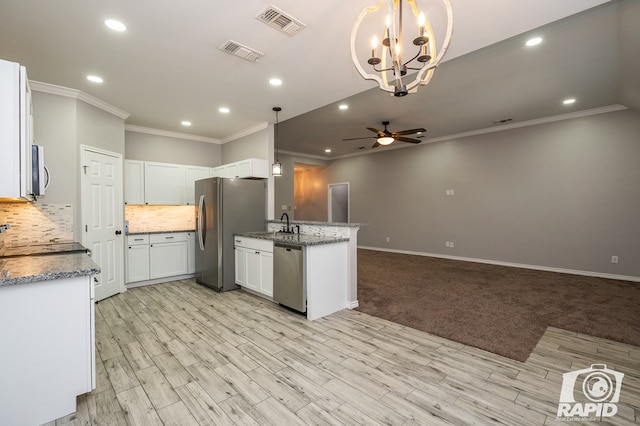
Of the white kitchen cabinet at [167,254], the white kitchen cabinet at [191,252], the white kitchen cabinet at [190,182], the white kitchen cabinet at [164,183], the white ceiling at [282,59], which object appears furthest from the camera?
the white kitchen cabinet at [190,182]

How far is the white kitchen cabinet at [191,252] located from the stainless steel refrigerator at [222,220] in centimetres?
42

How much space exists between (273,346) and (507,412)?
185 cm

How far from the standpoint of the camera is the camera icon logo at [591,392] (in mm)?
1833

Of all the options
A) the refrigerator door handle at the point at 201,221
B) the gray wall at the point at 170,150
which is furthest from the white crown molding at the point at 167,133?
the refrigerator door handle at the point at 201,221

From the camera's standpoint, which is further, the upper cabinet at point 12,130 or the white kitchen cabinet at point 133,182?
the white kitchen cabinet at point 133,182

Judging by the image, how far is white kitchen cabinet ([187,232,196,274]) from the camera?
207 inches

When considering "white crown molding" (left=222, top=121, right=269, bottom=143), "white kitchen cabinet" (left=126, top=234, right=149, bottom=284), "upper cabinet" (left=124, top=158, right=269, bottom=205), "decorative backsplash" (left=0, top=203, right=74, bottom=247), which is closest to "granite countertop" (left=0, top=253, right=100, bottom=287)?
"decorative backsplash" (left=0, top=203, right=74, bottom=247)

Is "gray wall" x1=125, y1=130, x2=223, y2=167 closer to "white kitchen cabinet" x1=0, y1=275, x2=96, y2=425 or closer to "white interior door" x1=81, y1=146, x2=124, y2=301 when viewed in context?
"white interior door" x1=81, y1=146, x2=124, y2=301

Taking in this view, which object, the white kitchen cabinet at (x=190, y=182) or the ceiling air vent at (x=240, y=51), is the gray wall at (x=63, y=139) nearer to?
the white kitchen cabinet at (x=190, y=182)

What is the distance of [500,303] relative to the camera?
3.86m

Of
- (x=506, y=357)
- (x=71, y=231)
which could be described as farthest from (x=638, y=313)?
(x=71, y=231)

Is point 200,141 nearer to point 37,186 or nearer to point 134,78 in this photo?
point 134,78

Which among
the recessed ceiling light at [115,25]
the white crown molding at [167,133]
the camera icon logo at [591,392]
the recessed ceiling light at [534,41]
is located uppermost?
the recessed ceiling light at [534,41]

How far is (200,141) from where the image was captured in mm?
5871
